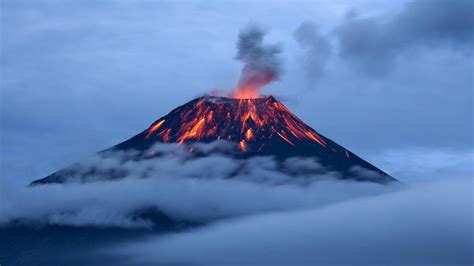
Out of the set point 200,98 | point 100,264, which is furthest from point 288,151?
point 100,264

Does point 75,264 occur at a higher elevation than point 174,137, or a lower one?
lower

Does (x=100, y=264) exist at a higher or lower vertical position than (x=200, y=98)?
lower

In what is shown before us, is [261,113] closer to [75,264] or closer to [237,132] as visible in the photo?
[237,132]

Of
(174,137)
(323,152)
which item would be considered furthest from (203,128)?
(323,152)

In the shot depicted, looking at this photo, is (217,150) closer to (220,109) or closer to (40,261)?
(220,109)

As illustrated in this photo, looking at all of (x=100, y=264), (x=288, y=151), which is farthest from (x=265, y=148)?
(x=100, y=264)

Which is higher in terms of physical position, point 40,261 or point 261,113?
point 261,113

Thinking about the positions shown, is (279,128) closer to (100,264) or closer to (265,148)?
(265,148)
